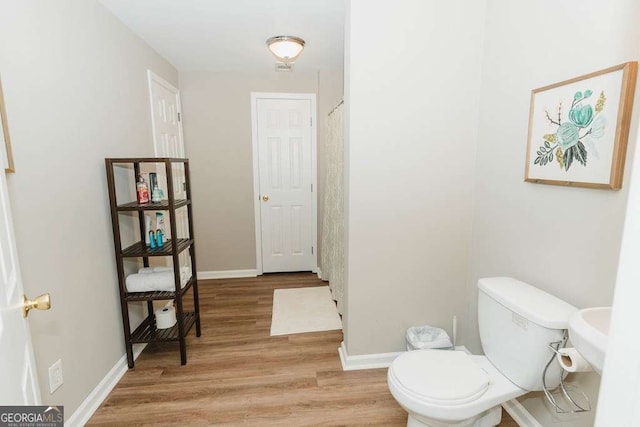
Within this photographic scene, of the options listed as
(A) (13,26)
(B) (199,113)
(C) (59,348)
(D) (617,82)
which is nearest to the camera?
(D) (617,82)

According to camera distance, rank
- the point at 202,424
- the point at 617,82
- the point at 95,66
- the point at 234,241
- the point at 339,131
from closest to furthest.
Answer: the point at 617,82 → the point at 202,424 → the point at 95,66 → the point at 339,131 → the point at 234,241

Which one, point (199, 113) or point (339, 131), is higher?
point (199, 113)

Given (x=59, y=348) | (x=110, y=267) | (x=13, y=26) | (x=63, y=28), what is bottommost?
(x=59, y=348)

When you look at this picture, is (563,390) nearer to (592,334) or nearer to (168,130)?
(592,334)

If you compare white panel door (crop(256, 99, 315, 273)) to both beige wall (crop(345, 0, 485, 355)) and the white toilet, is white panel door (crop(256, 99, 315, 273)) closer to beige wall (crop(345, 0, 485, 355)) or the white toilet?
beige wall (crop(345, 0, 485, 355))

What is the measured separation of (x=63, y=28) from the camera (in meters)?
1.62

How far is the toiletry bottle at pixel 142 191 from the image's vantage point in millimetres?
2070

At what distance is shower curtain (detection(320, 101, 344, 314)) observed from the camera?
2697 mm

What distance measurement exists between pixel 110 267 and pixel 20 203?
78 cm

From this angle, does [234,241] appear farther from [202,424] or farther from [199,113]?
[202,424]

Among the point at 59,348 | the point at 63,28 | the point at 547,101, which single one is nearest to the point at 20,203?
the point at 59,348

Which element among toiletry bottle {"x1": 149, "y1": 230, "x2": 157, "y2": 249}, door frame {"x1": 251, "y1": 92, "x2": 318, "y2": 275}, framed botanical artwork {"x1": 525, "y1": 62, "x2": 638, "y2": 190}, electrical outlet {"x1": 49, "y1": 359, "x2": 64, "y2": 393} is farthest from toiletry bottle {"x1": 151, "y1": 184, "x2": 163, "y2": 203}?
framed botanical artwork {"x1": 525, "y1": 62, "x2": 638, "y2": 190}

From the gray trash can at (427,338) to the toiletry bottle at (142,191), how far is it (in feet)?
6.34

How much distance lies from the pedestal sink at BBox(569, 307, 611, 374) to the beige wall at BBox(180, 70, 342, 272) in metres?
2.97
